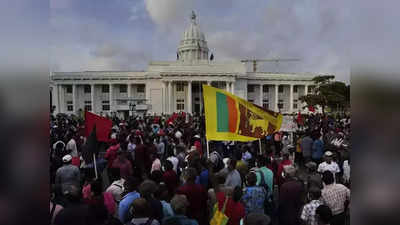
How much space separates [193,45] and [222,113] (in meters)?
68.0

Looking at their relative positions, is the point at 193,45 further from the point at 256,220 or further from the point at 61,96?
the point at 256,220

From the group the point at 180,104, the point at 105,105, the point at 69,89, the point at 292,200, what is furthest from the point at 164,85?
the point at 292,200

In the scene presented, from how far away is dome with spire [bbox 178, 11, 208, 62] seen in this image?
71.1 metres

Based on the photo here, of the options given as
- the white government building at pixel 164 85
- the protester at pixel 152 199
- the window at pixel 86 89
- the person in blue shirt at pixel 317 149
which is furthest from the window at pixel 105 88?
the protester at pixel 152 199

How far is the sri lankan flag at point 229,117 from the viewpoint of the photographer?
545 cm

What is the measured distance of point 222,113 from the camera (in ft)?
18.1

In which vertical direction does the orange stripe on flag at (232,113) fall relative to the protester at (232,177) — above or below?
above

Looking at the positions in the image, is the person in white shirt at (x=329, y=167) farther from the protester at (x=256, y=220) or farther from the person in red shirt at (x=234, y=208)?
the protester at (x=256, y=220)

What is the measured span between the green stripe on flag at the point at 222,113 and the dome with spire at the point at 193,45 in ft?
217

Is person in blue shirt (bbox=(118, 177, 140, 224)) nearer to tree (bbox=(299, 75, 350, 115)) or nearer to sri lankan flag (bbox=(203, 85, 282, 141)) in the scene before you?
sri lankan flag (bbox=(203, 85, 282, 141))

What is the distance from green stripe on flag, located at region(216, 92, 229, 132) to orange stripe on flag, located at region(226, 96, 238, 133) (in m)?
0.07
